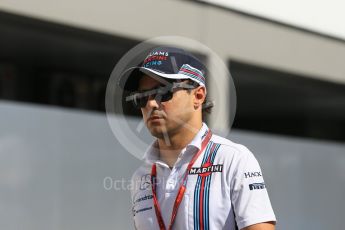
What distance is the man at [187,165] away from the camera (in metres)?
2.48

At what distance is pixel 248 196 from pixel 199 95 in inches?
17.3

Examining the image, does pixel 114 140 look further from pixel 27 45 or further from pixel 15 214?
pixel 27 45

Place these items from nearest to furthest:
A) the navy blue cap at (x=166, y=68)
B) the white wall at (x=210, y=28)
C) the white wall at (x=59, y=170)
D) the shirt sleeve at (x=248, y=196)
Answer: the shirt sleeve at (x=248, y=196) < the navy blue cap at (x=166, y=68) < the white wall at (x=210, y=28) < the white wall at (x=59, y=170)

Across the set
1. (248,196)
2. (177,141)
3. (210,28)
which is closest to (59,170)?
(210,28)

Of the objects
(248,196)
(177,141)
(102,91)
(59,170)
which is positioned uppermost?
(102,91)

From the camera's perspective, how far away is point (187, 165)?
8.58ft

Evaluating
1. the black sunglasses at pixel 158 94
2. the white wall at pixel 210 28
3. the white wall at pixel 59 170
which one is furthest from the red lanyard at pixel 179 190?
the white wall at pixel 59 170

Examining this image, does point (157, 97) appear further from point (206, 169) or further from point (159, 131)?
point (206, 169)

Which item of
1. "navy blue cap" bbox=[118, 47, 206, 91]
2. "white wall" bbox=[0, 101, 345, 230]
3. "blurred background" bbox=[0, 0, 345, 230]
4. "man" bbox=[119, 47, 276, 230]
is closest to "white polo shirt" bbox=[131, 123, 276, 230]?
"man" bbox=[119, 47, 276, 230]

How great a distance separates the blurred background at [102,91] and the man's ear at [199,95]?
110 inches

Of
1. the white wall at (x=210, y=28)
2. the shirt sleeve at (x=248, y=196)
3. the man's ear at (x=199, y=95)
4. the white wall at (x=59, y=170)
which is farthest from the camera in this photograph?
the white wall at (x=59, y=170)

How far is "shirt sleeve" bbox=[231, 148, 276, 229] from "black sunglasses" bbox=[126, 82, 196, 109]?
0.34 meters

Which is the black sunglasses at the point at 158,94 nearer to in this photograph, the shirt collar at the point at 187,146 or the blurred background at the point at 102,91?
the shirt collar at the point at 187,146

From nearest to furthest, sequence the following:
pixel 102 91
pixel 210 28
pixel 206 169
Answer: pixel 206 169, pixel 210 28, pixel 102 91
